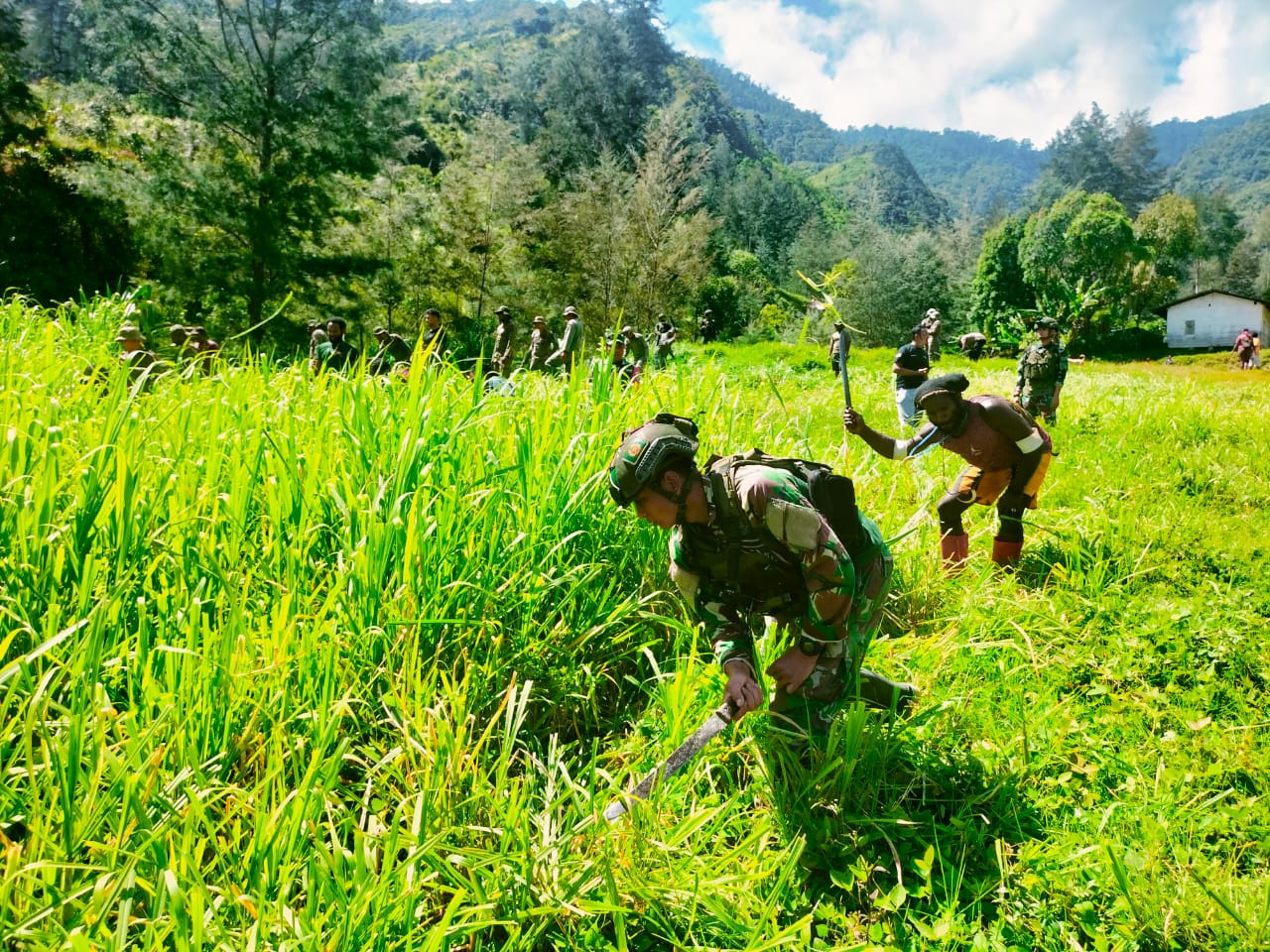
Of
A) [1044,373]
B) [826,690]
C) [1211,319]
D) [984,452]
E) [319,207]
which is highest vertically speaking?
[319,207]

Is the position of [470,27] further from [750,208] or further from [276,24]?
[276,24]

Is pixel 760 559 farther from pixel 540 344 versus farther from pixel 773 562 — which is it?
pixel 540 344

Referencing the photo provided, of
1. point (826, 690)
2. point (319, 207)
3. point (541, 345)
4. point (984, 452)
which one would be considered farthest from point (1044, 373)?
point (319, 207)

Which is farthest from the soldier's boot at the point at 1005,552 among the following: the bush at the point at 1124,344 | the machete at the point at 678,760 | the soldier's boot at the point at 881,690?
the bush at the point at 1124,344

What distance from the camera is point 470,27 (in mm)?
161875

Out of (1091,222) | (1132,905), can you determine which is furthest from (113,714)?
(1091,222)

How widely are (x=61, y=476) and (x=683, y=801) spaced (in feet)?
8.25

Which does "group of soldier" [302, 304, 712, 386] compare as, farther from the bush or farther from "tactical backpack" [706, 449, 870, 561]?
the bush

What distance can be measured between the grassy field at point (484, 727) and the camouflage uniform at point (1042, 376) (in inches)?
168

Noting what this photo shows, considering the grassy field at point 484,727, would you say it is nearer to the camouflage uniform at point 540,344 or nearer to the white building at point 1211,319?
the camouflage uniform at point 540,344

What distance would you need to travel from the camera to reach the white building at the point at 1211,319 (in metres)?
44.5

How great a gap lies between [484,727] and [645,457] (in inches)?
45.5

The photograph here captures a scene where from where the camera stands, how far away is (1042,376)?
304 inches

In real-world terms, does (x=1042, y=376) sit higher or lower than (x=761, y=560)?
higher
